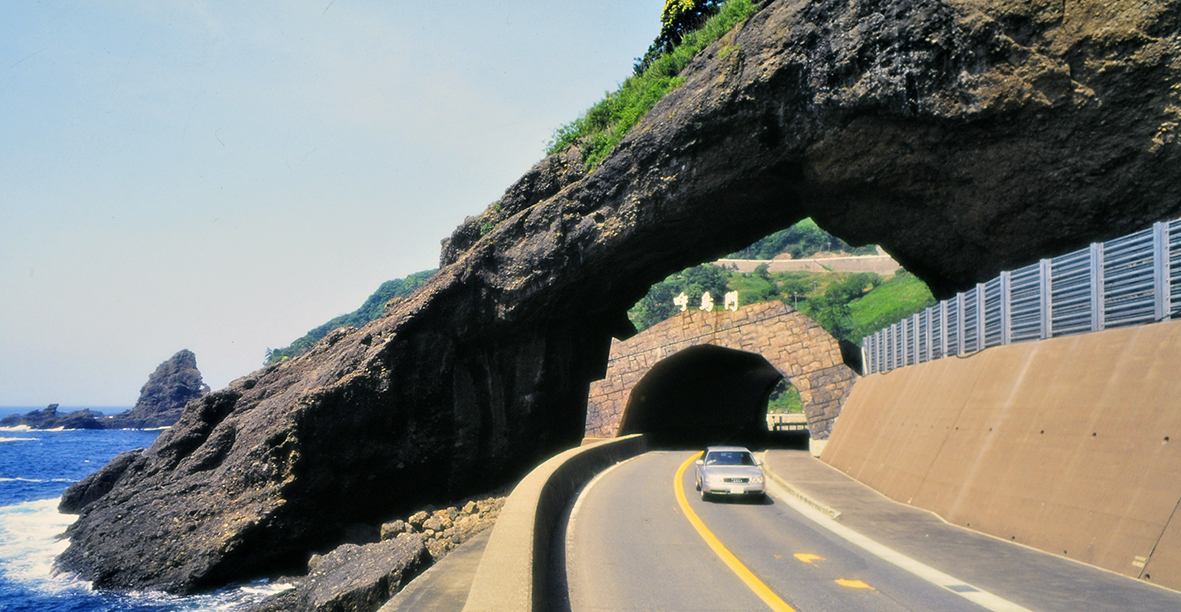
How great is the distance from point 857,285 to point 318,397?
111 m

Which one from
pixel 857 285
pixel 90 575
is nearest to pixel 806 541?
pixel 90 575

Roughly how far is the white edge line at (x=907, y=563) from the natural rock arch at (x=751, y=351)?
1728 centimetres

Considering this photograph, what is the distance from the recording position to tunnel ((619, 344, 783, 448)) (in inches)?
1539

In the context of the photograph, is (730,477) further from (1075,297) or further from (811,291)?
(811,291)

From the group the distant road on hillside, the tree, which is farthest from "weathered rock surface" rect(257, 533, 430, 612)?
the distant road on hillside

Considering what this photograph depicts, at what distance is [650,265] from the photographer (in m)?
27.6

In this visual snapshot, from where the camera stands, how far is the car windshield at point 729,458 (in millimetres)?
17766

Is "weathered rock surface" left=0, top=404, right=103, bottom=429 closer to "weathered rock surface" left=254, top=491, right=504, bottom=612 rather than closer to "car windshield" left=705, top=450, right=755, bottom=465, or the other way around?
"weathered rock surface" left=254, top=491, right=504, bottom=612

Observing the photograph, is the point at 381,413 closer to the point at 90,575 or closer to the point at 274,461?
the point at 274,461

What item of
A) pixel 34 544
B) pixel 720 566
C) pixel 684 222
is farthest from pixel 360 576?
pixel 34 544

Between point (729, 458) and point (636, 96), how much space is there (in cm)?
1208

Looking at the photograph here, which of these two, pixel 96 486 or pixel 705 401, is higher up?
pixel 705 401

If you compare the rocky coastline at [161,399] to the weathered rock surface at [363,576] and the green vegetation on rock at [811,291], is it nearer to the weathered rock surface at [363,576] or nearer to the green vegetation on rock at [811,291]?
the green vegetation on rock at [811,291]

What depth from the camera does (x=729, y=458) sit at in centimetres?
1800
